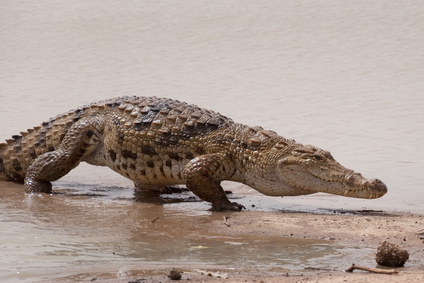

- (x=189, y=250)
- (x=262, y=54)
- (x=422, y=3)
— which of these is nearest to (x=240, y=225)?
(x=189, y=250)

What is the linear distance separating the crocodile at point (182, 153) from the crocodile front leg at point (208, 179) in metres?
0.01

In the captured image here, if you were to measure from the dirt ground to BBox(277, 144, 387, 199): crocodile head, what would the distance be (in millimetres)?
272

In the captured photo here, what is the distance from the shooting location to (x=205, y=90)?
739 inches

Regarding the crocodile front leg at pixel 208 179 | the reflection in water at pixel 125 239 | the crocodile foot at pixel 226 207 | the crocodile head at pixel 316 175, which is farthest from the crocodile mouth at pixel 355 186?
the reflection in water at pixel 125 239

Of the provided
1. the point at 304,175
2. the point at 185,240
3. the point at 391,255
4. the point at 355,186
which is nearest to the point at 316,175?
the point at 304,175

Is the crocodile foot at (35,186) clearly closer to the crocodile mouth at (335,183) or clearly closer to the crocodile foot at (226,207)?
the crocodile foot at (226,207)

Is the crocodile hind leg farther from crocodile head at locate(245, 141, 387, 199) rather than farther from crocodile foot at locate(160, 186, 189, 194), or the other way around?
crocodile head at locate(245, 141, 387, 199)

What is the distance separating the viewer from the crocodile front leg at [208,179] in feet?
25.5

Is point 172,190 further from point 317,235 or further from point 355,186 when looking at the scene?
point 317,235

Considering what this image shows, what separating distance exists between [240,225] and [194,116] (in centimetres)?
175

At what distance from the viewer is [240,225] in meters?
6.98

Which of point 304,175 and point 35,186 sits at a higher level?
point 304,175

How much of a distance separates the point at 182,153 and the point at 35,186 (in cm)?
186

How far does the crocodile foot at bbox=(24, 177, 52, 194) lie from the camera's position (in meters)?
8.64
